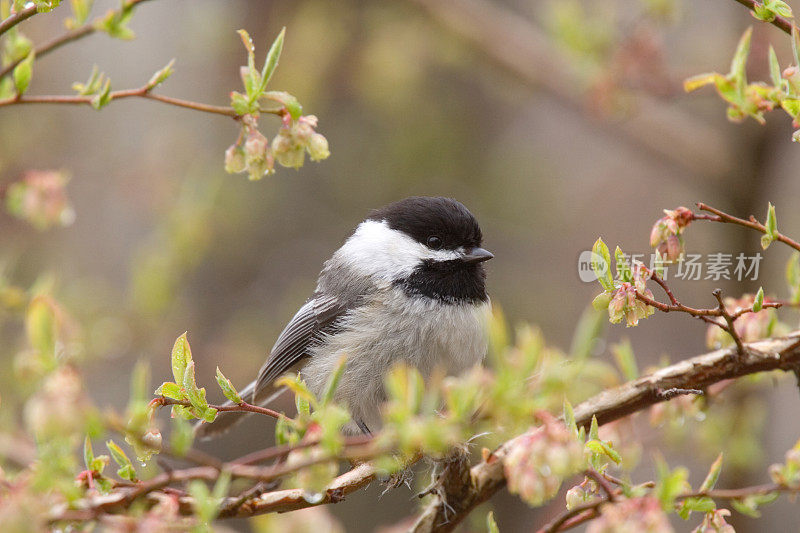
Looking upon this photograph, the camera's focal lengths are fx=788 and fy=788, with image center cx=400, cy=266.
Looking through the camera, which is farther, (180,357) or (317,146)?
(317,146)

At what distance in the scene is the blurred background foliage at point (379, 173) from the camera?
359 centimetres

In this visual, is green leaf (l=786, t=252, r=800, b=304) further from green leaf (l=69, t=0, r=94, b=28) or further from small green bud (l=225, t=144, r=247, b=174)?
green leaf (l=69, t=0, r=94, b=28)

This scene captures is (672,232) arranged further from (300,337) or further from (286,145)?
(300,337)

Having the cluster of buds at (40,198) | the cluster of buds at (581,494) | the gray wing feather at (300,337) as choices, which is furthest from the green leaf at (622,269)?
the cluster of buds at (40,198)

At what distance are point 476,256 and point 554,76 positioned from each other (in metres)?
2.06

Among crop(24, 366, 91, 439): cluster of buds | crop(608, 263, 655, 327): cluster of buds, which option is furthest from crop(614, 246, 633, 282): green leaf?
crop(24, 366, 91, 439): cluster of buds

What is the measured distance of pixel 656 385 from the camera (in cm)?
201

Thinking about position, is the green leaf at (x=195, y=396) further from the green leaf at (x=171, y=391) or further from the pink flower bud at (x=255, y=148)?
the pink flower bud at (x=255, y=148)

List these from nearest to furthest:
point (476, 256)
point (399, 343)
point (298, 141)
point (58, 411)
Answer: point (58, 411) < point (298, 141) < point (399, 343) < point (476, 256)

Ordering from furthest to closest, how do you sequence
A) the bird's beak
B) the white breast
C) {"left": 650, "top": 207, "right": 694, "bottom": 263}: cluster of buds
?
the bird's beak < the white breast < {"left": 650, "top": 207, "right": 694, "bottom": 263}: cluster of buds

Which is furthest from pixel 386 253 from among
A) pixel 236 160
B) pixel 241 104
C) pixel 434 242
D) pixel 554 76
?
pixel 554 76

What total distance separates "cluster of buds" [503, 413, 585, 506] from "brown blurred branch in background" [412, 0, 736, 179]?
3.03m

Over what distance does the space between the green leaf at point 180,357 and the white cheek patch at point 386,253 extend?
1253 millimetres

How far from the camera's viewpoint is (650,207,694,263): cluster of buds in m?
1.64
